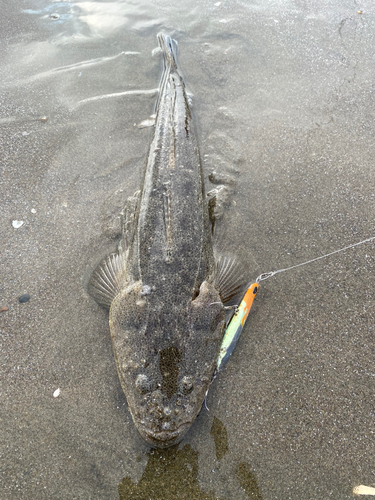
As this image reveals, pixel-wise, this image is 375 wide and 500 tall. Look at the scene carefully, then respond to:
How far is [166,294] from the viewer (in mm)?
2637

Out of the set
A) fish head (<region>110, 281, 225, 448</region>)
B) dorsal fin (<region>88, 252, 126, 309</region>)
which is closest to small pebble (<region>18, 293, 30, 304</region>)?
dorsal fin (<region>88, 252, 126, 309</region>)

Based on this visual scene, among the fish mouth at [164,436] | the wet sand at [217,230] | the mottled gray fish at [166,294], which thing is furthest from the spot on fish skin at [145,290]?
the fish mouth at [164,436]

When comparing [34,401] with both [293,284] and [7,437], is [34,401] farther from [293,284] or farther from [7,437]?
[293,284]

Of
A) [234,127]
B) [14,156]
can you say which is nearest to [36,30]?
[14,156]

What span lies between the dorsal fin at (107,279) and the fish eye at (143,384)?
0.78 m

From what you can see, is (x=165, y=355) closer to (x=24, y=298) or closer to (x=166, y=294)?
(x=166, y=294)

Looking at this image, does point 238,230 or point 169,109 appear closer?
point 238,230

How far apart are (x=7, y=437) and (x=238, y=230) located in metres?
2.55

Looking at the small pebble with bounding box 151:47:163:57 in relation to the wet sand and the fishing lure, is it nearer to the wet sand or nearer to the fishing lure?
the wet sand

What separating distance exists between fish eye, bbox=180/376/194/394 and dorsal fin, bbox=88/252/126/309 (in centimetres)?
96

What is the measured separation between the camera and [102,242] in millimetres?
3320

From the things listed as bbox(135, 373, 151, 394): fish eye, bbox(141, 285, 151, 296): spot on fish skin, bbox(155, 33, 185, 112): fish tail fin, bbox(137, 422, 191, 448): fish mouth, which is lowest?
bbox(137, 422, 191, 448): fish mouth

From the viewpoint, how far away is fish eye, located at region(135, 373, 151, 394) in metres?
2.30

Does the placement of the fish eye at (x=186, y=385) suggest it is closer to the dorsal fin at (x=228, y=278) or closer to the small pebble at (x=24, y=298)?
the dorsal fin at (x=228, y=278)
